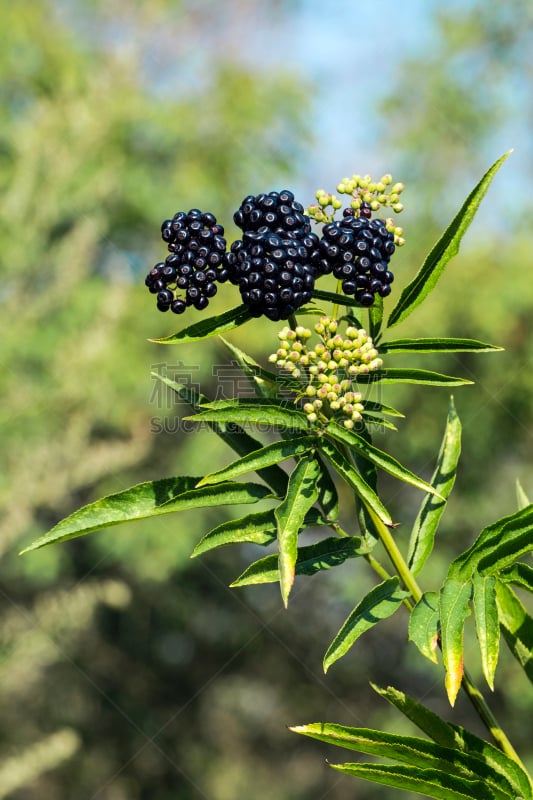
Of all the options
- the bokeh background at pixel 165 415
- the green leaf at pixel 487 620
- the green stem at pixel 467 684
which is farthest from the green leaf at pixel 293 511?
the bokeh background at pixel 165 415

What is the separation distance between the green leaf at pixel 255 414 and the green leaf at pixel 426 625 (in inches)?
14.9

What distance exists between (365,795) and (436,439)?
→ 4865mm

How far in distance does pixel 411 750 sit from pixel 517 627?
0.41m

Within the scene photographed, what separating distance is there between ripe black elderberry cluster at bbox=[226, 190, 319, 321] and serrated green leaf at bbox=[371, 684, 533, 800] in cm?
70

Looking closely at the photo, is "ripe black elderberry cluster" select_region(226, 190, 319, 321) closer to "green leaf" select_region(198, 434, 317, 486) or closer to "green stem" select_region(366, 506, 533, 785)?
"green leaf" select_region(198, 434, 317, 486)

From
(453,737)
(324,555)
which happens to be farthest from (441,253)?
(453,737)

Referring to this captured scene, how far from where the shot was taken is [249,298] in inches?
57.4

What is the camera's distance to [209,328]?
1469mm

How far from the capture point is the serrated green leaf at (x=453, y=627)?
1328 mm

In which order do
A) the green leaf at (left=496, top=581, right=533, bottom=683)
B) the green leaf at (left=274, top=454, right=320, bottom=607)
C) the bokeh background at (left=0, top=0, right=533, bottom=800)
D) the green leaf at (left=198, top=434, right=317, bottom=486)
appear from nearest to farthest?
the green leaf at (left=274, top=454, right=320, bottom=607) → the green leaf at (left=198, top=434, right=317, bottom=486) → the green leaf at (left=496, top=581, right=533, bottom=683) → the bokeh background at (left=0, top=0, right=533, bottom=800)

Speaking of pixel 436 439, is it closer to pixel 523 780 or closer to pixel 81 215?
pixel 81 215

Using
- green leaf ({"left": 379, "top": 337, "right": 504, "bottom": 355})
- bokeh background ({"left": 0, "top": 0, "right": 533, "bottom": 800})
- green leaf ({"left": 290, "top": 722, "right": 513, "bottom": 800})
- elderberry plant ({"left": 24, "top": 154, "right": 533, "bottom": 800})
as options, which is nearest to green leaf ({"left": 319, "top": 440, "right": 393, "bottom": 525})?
elderberry plant ({"left": 24, "top": 154, "right": 533, "bottom": 800})

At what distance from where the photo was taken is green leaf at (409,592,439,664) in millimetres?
1342

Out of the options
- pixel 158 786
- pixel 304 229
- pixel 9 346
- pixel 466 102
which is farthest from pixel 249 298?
pixel 466 102
